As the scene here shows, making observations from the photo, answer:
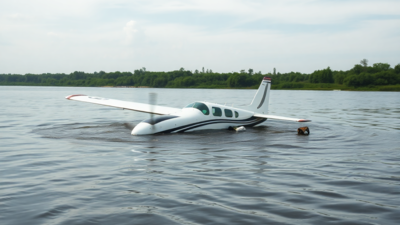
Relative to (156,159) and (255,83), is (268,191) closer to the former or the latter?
(156,159)

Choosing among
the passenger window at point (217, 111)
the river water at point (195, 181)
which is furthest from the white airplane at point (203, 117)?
the river water at point (195, 181)

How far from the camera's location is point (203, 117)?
20734 millimetres

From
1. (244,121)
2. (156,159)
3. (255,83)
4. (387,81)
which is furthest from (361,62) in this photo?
(156,159)

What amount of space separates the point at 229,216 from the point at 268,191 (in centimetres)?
211

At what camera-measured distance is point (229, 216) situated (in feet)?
23.1

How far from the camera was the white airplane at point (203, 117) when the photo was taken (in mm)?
18641

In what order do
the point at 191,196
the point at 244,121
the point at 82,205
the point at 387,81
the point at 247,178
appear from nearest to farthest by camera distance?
the point at 82,205, the point at 191,196, the point at 247,178, the point at 244,121, the point at 387,81

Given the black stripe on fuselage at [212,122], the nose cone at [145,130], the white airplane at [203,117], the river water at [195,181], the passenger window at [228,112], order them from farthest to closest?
the passenger window at [228,112] → the black stripe on fuselage at [212,122] → the white airplane at [203,117] → the nose cone at [145,130] → the river water at [195,181]

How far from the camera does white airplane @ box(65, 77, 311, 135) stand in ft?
61.2

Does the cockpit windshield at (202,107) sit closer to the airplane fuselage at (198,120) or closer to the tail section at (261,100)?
the airplane fuselage at (198,120)

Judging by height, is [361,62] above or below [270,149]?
above

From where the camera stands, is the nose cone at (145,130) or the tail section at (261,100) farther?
the tail section at (261,100)

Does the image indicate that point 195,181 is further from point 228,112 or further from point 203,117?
point 228,112

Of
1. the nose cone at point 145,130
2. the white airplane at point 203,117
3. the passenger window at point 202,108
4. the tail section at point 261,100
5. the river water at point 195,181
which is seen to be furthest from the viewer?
the tail section at point 261,100
